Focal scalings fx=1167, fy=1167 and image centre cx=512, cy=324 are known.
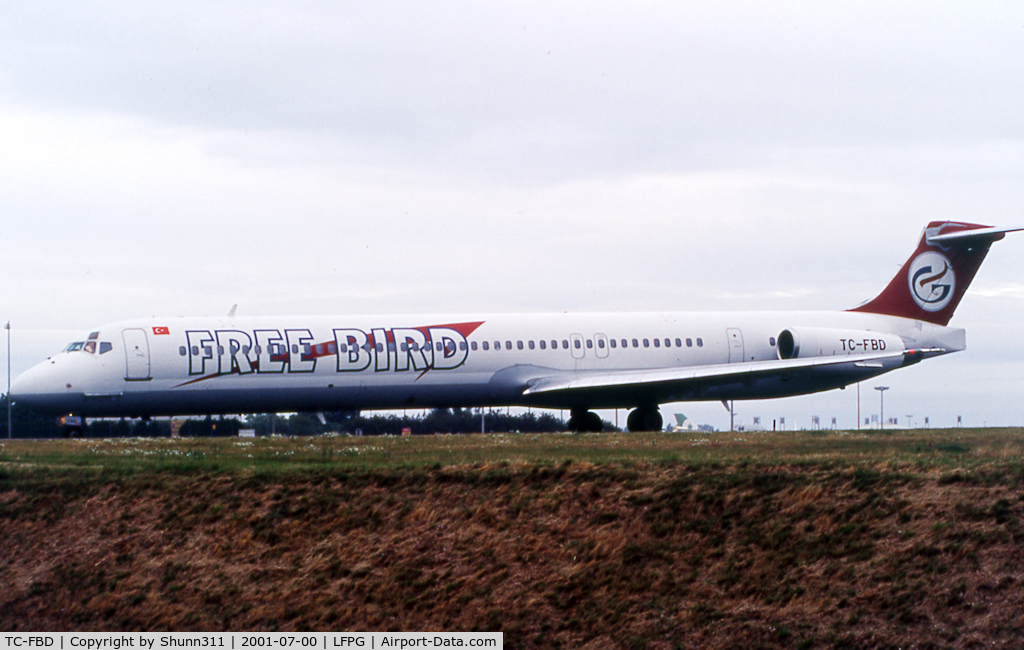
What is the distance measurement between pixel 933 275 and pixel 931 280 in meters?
0.21

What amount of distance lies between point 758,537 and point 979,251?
101ft

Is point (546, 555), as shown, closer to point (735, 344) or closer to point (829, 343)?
point (735, 344)

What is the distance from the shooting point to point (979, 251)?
44.9 meters

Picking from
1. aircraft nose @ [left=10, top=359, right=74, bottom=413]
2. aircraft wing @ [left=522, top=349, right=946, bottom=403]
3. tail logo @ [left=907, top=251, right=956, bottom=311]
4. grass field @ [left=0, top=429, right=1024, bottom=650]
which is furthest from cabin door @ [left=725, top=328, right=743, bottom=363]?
aircraft nose @ [left=10, top=359, right=74, bottom=413]

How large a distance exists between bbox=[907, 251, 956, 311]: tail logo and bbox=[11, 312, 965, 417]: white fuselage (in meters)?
1.49

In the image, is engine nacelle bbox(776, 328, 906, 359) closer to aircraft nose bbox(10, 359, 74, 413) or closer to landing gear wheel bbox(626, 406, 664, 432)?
landing gear wheel bbox(626, 406, 664, 432)

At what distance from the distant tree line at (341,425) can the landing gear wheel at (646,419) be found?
5.51 feet

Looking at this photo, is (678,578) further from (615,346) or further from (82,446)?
(615,346)

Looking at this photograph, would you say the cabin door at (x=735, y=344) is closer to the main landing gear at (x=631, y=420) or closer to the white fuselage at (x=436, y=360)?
the white fuselage at (x=436, y=360)

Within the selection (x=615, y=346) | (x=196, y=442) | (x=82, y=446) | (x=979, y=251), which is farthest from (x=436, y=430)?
(x=979, y=251)

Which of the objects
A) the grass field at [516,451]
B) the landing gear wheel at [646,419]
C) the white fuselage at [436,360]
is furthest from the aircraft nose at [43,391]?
the landing gear wheel at [646,419]

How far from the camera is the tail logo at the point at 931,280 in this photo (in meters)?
44.6

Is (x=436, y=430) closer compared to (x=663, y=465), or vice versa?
(x=663, y=465)

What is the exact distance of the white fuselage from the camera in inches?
1358
